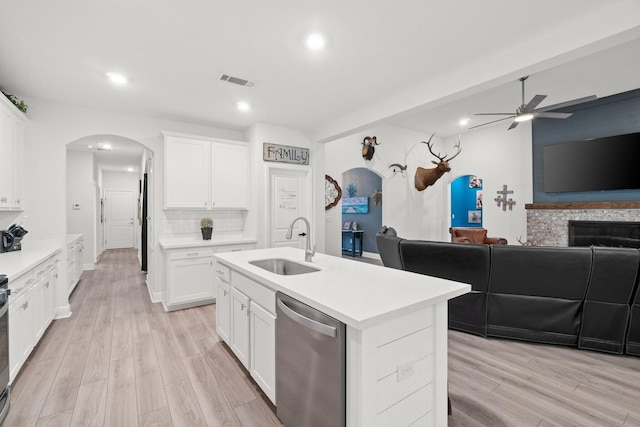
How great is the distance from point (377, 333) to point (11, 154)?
4.03 m

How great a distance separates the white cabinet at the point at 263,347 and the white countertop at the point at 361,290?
24 centimetres

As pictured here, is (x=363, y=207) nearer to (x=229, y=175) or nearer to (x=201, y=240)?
(x=229, y=175)

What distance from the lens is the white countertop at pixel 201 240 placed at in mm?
3941

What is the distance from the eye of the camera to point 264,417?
1890 millimetres

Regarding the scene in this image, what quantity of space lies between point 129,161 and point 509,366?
929 centimetres

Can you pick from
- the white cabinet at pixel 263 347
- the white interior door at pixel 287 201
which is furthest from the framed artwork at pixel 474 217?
the white cabinet at pixel 263 347

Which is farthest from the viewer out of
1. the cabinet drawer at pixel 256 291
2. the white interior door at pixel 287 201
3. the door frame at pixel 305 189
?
the white interior door at pixel 287 201

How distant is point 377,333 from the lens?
128 centimetres

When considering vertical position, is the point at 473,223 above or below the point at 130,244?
above

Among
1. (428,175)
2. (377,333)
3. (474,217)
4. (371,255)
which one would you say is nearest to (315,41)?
(377,333)

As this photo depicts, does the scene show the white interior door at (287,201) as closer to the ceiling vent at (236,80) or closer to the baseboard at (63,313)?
the ceiling vent at (236,80)

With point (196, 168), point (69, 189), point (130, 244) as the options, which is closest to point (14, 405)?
point (196, 168)

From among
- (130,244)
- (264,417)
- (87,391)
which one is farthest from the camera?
(130,244)

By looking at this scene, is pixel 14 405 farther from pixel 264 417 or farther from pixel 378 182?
pixel 378 182
